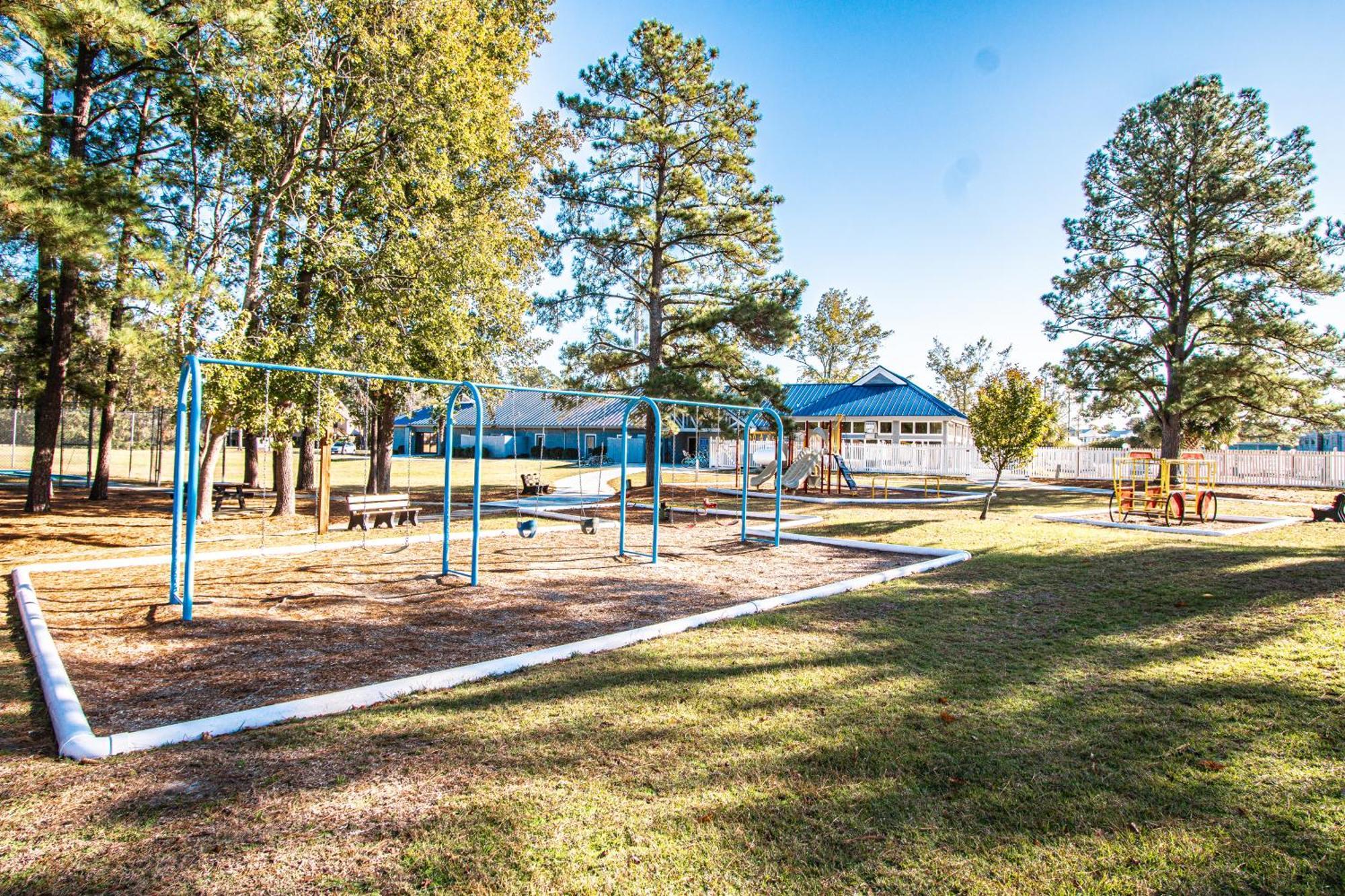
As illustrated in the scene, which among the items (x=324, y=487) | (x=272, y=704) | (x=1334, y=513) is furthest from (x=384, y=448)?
(x=1334, y=513)

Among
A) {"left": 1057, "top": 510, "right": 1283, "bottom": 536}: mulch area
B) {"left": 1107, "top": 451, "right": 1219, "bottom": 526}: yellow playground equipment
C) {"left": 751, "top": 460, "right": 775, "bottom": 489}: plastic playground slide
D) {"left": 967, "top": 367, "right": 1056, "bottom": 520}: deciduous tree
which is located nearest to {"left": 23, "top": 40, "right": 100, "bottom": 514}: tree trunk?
{"left": 751, "top": 460, "right": 775, "bottom": 489}: plastic playground slide

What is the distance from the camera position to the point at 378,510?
39.4ft

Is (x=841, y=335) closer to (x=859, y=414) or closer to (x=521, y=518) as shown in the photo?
(x=859, y=414)

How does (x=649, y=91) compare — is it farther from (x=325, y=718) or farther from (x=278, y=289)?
(x=325, y=718)

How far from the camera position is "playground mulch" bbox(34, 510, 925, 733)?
4867mm

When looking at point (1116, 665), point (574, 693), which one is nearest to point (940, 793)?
point (574, 693)

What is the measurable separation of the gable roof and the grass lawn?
3095 centimetres

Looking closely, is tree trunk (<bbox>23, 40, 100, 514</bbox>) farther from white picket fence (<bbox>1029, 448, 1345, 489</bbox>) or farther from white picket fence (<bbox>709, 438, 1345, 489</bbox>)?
white picket fence (<bbox>1029, 448, 1345, 489</bbox>)

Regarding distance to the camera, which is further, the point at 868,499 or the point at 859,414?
the point at 859,414

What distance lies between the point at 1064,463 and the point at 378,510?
105ft

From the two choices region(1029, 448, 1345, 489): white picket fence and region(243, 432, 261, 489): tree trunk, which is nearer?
region(243, 432, 261, 489): tree trunk

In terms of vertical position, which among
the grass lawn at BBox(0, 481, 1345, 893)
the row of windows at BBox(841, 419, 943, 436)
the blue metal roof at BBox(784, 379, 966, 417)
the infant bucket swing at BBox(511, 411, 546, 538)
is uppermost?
the blue metal roof at BBox(784, 379, 966, 417)

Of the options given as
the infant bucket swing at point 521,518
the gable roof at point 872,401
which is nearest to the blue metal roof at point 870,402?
the gable roof at point 872,401

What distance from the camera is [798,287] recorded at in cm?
2047
